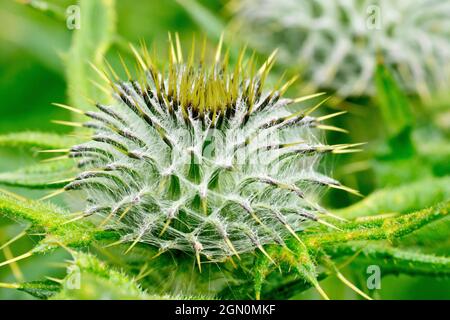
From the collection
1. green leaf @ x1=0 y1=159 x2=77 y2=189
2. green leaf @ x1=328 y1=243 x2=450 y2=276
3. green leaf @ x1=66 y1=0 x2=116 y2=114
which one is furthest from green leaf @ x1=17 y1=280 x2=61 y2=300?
green leaf @ x1=328 y1=243 x2=450 y2=276

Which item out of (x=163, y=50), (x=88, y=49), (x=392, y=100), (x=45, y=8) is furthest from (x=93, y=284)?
(x=163, y=50)

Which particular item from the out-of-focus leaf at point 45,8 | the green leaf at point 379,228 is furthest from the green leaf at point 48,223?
the out-of-focus leaf at point 45,8

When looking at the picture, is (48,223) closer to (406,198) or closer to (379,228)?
(379,228)

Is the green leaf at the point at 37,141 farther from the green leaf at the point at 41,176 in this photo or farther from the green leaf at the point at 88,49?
the green leaf at the point at 88,49

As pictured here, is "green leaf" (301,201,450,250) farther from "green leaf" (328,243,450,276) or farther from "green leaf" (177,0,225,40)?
"green leaf" (177,0,225,40)

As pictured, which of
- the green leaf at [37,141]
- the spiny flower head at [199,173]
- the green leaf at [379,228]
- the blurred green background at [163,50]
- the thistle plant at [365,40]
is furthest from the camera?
the thistle plant at [365,40]

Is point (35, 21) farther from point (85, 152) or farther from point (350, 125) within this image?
point (85, 152)
